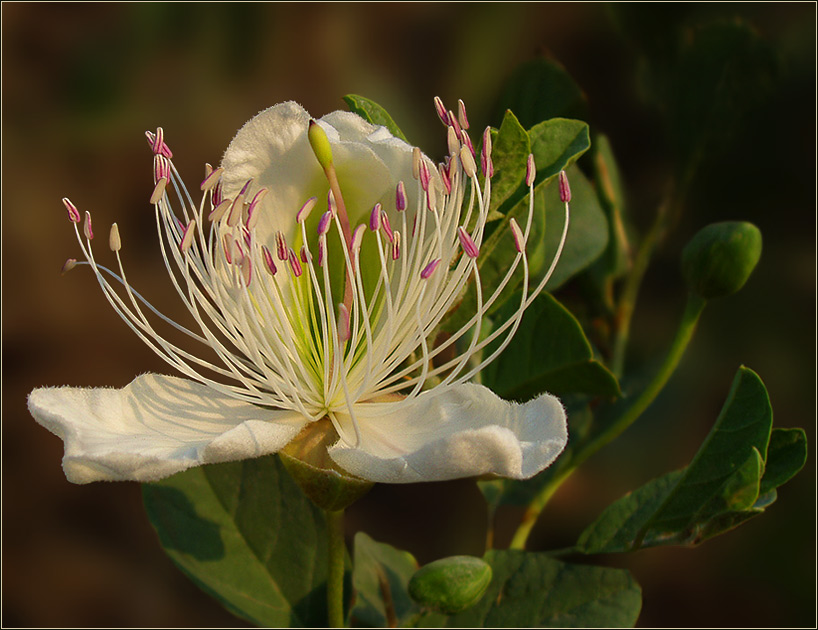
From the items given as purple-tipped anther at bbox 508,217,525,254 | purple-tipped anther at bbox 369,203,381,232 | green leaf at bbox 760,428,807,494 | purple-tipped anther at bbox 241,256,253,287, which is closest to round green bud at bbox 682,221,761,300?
green leaf at bbox 760,428,807,494

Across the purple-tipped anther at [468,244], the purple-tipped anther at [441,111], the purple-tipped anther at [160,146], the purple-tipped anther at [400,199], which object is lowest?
the purple-tipped anther at [468,244]

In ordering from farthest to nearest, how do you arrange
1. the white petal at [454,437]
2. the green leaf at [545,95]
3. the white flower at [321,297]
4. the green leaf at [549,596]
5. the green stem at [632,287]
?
the green stem at [632,287] < the green leaf at [545,95] < the green leaf at [549,596] < the white flower at [321,297] < the white petal at [454,437]

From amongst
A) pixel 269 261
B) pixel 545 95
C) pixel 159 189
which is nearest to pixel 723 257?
pixel 545 95

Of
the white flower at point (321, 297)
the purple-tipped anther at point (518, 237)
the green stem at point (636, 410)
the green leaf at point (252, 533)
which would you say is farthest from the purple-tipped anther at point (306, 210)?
the green stem at point (636, 410)

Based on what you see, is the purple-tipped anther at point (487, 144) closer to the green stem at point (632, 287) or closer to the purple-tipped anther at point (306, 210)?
the purple-tipped anther at point (306, 210)

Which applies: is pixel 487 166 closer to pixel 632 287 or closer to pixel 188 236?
pixel 188 236

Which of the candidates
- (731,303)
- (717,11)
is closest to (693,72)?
(717,11)
